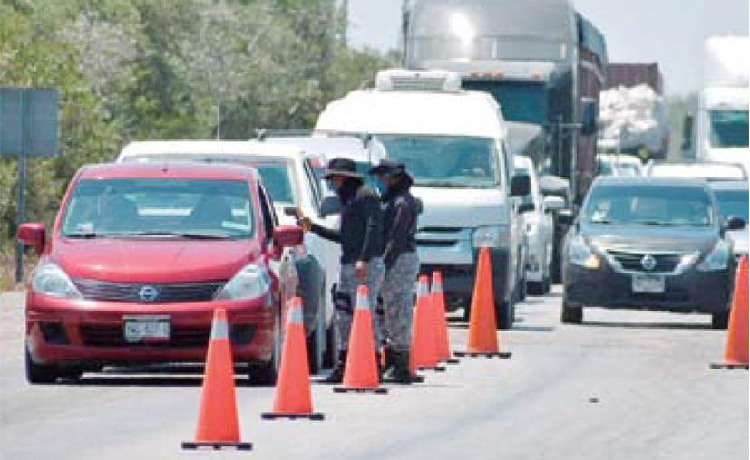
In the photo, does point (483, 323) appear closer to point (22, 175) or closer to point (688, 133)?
point (22, 175)

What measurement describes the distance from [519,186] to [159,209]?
1106 centimetres

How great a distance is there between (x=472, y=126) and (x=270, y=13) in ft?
174

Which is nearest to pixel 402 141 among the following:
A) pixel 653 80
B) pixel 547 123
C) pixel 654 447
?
pixel 547 123

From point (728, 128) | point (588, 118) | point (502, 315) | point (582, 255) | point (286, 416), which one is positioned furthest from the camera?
point (728, 128)

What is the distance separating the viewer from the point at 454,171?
33.3 metres

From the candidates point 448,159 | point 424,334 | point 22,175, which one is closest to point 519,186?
point 448,159

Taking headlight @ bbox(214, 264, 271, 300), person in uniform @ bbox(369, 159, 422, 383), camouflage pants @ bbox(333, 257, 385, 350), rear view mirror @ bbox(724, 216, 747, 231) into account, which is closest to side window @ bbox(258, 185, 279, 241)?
camouflage pants @ bbox(333, 257, 385, 350)

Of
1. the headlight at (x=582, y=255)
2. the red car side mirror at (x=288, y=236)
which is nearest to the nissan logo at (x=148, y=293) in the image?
the red car side mirror at (x=288, y=236)

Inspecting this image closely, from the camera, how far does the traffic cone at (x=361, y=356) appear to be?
20344mm

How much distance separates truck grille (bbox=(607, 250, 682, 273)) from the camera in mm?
33562

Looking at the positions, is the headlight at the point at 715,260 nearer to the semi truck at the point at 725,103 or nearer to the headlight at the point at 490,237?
the headlight at the point at 490,237

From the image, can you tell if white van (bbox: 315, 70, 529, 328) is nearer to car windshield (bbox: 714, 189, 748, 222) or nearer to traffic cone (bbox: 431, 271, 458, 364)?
traffic cone (bbox: 431, 271, 458, 364)

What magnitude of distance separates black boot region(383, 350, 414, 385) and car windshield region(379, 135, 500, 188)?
10.9 metres

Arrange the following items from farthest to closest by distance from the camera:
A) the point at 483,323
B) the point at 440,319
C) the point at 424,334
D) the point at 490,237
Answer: the point at 490,237 → the point at 483,323 → the point at 440,319 → the point at 424,334
